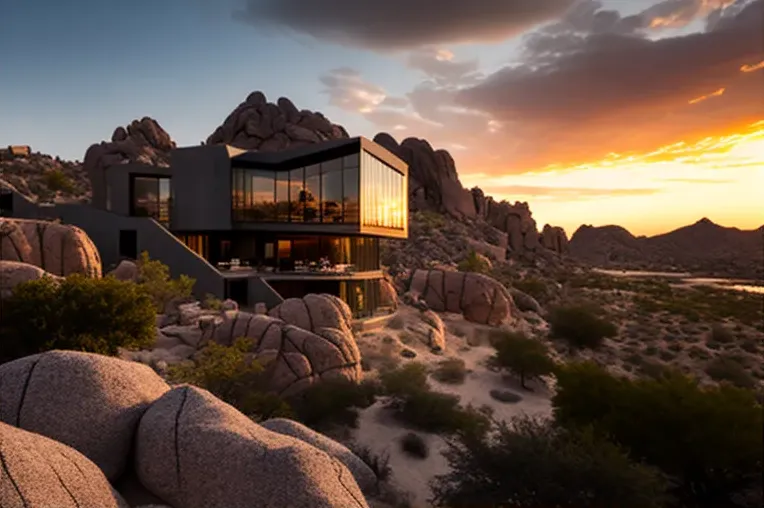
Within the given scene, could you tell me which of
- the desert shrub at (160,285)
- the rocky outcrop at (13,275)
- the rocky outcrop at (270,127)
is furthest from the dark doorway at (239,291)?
the rocky outcrop at (270,127)

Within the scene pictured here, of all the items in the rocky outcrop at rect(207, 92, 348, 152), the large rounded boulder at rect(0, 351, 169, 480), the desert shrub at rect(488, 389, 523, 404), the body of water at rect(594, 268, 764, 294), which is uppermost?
the rocky outcrop at rect(207, 92, 348, 152)

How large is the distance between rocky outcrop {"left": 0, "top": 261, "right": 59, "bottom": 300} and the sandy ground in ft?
46.9

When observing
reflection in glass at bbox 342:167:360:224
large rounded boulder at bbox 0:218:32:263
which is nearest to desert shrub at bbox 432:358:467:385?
reflection in glass at bbox 342:167:360:224

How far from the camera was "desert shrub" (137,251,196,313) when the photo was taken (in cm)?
2456

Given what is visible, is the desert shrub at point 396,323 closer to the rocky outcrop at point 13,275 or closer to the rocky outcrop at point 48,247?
the rocky outcrop at point 48,247

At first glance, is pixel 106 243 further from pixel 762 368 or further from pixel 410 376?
pixel 762 368

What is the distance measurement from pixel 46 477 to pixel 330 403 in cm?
1188

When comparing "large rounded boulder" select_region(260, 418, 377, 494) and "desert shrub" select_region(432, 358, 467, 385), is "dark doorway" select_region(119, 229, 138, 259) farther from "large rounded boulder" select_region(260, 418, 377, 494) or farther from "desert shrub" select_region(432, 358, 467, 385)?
"large rounded boulder" select_region(260, 418, 377, 494)

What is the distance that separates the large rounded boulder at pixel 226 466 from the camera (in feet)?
23.9

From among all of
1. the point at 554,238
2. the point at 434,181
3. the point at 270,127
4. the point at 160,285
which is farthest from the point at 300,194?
the point at 554,238

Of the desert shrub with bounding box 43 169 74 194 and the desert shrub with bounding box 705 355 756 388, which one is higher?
the desert shrub with bounding box 43 169 74 194

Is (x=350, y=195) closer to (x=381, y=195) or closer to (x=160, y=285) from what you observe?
(x=381, y=195)

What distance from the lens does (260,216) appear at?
121ft

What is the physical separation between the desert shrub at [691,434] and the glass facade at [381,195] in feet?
68.3
